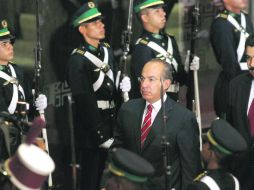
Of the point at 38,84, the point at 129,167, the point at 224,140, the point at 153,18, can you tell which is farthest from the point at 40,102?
the point at 129,167

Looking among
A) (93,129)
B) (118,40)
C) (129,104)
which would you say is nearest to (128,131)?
(129,104)

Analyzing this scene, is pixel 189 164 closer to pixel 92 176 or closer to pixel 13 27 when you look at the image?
pixel 92 176

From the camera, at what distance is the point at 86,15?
1017 cm

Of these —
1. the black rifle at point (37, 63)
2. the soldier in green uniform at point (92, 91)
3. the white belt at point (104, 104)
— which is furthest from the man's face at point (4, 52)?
the white belt at point (104, 104)

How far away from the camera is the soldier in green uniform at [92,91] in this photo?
9.91 metres

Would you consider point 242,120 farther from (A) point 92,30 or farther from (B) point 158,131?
(A) point 92,30

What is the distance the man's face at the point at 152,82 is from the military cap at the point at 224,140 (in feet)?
3.09

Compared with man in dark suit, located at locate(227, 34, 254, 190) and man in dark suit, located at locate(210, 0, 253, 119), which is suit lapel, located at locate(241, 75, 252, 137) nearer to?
man in dark suit, located at locate(227, 34, 254, 190)

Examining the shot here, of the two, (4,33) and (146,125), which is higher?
(4,33)

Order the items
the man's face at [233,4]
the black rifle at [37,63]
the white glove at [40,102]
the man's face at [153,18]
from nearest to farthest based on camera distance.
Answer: the white glove at [40,102] < the black rifle at [37,63] < the man's face at [153,18] < the man's face at [233,4]

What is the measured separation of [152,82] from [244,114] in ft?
4.07

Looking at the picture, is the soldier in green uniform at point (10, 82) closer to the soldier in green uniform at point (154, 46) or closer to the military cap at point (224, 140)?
the soldier in green uniform at point (154, 46)

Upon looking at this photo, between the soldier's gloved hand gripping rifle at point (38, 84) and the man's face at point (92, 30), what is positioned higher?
the man's face at point (92, 30)

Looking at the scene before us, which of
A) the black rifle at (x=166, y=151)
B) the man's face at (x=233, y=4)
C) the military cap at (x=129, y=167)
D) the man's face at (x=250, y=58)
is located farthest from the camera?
the man's face at (x=233, y=4)
